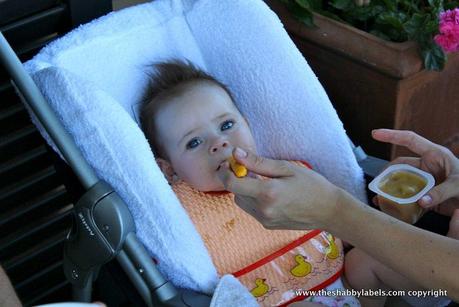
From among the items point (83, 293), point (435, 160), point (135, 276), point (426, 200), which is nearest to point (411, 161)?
point (435, 160)

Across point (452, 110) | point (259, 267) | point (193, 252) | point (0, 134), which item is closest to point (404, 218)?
point (259, 267)

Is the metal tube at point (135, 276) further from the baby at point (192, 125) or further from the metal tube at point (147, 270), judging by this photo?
the baby at point (192, 125)

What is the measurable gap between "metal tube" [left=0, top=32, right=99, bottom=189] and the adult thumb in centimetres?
66

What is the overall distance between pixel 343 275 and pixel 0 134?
97cm

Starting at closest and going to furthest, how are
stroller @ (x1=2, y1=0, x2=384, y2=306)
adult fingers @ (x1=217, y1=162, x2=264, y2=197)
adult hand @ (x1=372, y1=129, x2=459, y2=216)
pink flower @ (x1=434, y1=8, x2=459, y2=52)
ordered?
adult fingers @ (x1=217, y1=162, x2=264, y2=197)
stroller @ (x1=2, y1=0, x2=384, y2=306)
adult hand @ (x1=372, y1=129, x2=459, y2=216)
pink flower @ (x1=434, y1=8, x2=459, y2=52)

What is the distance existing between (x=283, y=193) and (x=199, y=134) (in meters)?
0.38

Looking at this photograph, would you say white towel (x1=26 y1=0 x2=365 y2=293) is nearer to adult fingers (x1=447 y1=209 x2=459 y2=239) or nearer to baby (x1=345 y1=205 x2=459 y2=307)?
baby (x1=345 y1=205 x2=459 y2=307)

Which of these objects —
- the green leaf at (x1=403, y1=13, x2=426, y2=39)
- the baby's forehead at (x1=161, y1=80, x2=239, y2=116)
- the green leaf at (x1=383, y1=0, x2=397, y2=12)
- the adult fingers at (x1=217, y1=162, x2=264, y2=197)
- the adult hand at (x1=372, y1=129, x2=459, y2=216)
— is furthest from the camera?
the green leaf at (x1=383, y1=0, x2=397, y2=12)

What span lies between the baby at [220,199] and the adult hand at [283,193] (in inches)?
10.3

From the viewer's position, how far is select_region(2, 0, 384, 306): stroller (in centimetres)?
132

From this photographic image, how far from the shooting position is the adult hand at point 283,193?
122 centimetres

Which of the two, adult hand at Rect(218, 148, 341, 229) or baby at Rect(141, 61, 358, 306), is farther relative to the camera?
baby at Rect(141, 61, 358, 306)

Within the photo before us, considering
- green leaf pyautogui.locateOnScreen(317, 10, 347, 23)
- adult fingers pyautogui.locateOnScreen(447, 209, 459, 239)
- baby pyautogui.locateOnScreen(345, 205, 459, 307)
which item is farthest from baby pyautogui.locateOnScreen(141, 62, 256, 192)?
green leaf pyautogui.locateOnScreen(317, 10, 347, 23)

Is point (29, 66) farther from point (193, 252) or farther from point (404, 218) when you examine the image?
point (404, 218)
